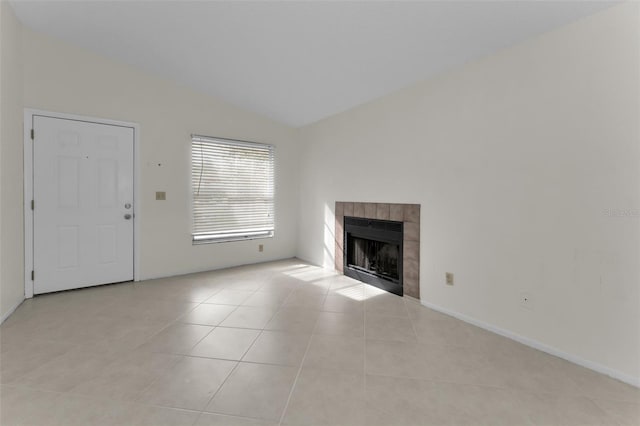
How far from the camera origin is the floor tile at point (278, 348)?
6.47 ft

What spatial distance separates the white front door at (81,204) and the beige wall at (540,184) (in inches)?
142

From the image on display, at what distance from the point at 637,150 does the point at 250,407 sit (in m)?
2.79

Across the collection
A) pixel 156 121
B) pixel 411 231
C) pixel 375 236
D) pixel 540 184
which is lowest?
pixel 375 236

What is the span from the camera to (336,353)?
2053 millimetres

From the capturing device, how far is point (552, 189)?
208cm

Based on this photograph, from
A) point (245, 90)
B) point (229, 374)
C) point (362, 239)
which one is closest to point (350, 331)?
point (229, 374)

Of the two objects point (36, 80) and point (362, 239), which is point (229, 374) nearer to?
point (362, 239)

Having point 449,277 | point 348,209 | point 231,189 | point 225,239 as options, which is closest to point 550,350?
point 449,277

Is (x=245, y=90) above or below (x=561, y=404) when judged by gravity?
above

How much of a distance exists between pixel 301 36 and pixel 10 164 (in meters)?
3.10

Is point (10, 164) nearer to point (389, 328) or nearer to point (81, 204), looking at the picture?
point (81, 204)

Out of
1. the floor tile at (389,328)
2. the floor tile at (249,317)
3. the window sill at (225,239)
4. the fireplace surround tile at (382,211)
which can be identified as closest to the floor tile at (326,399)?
the floor tile at (389,328)

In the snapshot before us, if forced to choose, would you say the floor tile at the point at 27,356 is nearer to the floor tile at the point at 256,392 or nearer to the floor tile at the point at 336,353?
the floor tile at the point at 256,392

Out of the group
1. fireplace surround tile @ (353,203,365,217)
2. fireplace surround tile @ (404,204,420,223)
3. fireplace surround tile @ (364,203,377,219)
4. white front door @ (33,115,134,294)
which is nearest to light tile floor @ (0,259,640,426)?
white front door @ (33,115,134,294)
